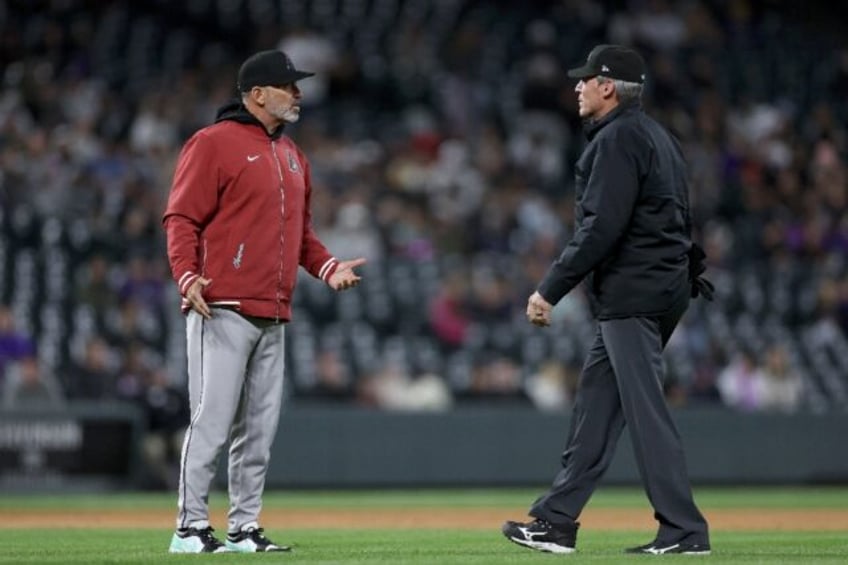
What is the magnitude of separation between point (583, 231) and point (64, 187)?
10808 millimetres

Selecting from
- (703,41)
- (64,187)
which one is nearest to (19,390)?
(64,187)

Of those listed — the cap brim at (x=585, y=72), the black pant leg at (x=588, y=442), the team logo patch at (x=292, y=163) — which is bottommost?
the black pant leg at (x=588, y=442)

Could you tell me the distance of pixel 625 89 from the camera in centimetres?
779

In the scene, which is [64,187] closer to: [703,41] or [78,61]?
[78,61]

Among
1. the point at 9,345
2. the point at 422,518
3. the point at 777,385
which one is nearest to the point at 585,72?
the point at 422,518

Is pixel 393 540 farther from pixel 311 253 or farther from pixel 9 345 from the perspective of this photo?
pixel 9 345

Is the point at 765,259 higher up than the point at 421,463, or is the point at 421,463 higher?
the point at 765,259

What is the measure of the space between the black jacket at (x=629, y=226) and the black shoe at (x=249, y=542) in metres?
1.73

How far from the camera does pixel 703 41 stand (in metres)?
24.0

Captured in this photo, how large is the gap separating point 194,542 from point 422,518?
15.5ft

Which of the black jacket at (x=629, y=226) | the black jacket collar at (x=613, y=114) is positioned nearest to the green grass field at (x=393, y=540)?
the black jacket at (x=629, y=226)

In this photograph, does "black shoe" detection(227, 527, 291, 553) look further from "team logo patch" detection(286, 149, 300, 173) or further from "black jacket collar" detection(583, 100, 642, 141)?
"black jacket collar" detection(583, 100, 642, 141)

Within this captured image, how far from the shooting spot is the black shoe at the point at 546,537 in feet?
25.4

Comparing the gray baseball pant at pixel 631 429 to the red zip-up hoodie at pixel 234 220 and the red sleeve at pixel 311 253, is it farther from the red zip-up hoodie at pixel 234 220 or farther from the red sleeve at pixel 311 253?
the red zip-up hoodie at pixel 234 220
